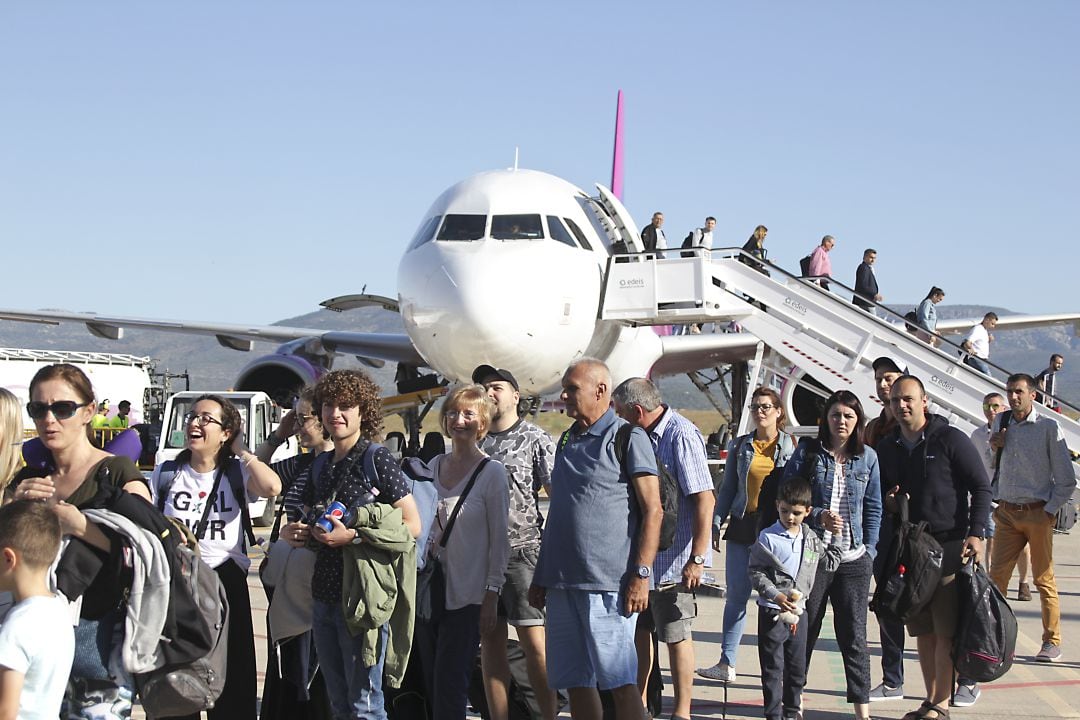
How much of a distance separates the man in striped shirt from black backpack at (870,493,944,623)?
0.93 m

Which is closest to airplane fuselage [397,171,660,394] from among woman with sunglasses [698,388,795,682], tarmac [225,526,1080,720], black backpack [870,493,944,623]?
tarmac [225,526,1080,720]

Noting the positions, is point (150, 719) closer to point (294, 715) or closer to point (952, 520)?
point (294, 715)

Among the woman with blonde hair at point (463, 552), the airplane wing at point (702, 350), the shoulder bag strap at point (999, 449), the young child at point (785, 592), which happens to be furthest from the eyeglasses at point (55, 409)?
the airplane wing at point (702, 350)

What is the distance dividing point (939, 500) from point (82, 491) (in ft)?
13.2

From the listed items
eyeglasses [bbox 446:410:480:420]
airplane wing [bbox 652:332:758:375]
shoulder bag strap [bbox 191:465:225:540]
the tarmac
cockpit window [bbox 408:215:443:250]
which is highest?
cockpit window [bbox 408:215:443:250]

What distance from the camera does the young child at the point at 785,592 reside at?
226 inches

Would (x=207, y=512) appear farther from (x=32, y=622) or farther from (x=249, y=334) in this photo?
(x=249, y=334)

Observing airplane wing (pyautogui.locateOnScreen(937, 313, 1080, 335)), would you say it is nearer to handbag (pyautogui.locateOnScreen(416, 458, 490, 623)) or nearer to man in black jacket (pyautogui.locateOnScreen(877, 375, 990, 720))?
man in black jacket (pyautogui.locateOnScreen(877, 375, 990, 720))

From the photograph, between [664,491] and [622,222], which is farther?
[622,222]

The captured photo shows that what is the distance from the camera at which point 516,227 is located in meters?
12.3

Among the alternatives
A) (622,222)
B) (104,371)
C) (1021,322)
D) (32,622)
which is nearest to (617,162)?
(1021,322)

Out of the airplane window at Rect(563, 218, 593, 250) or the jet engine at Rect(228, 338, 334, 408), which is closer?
the airplane window at Rect(563, 218, 593, 250)

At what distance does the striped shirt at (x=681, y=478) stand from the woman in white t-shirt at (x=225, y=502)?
1802mm

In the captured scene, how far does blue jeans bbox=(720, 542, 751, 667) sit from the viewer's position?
679 centimetres
